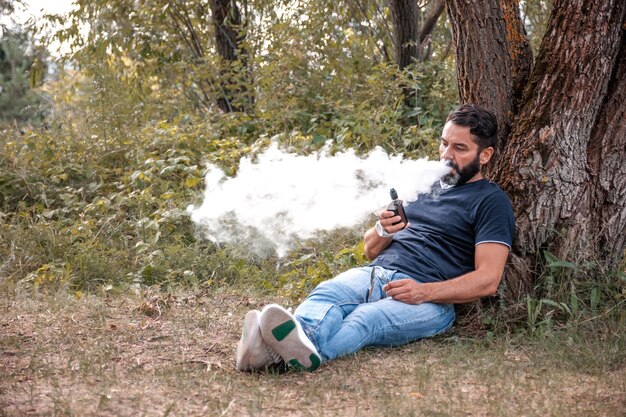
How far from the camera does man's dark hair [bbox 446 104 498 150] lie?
3.95 meters

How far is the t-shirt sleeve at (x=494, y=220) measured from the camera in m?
3.71

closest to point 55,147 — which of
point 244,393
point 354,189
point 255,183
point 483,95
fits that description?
point 255,183

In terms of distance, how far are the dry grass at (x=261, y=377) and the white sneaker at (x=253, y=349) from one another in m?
0.06

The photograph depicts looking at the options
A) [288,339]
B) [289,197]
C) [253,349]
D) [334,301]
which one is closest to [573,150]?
[334,301]

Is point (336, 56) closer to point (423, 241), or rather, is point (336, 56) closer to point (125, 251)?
point (125, 251)

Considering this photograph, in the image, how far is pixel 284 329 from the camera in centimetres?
328

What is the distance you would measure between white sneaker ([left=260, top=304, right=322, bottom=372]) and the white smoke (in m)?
1.53

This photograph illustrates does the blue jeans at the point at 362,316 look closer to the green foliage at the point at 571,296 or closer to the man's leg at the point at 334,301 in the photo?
the man's leg at the point at 334,301

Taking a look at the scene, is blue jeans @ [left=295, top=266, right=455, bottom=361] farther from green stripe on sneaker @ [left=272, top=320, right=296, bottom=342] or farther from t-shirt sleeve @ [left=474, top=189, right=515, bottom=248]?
t-shirt sleeve @ [left=474, top=189, right=515, bottom=248]

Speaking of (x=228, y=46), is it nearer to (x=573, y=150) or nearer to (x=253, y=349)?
(x=573, y=150)

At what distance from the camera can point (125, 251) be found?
598 centimetres

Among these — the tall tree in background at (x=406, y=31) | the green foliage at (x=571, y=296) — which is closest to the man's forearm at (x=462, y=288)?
the green foliage at (x=571, y=296)

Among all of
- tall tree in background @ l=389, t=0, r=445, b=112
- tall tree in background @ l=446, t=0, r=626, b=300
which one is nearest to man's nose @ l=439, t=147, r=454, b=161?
tall tree in background @ l=446, t=0, r=626, b=300

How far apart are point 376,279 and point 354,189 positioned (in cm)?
149
